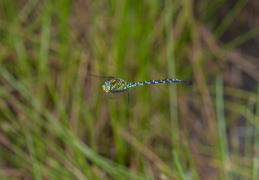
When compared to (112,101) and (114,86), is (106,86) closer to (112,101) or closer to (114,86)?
(114,86)

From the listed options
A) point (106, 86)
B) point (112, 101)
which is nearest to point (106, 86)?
point (106, 86)

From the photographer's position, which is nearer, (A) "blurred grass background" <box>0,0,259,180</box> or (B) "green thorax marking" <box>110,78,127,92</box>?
(B) "green thorax marking" <box>110,78,127,92</box>

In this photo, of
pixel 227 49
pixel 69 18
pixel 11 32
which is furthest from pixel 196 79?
pixel 11 32

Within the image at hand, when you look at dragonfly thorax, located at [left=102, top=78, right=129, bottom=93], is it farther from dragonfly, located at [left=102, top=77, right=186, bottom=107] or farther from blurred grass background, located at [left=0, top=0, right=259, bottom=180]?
blurred grass background, located at [left=0, top=0, right=259, bottom=180]

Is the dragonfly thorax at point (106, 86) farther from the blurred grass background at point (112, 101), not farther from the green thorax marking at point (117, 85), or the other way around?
the blurred grass background at point (112, 101)

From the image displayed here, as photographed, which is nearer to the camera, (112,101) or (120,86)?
(120,86)

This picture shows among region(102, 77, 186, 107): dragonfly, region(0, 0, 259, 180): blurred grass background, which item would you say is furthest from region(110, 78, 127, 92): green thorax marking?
region(0, 0, 259, 180): blurred grass background

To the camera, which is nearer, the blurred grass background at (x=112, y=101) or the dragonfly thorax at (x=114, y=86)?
the dragonfly thorax at (x=114, y=86)

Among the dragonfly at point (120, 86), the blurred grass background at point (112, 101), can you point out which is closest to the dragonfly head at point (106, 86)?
the dragonfly at point (120, 86)
